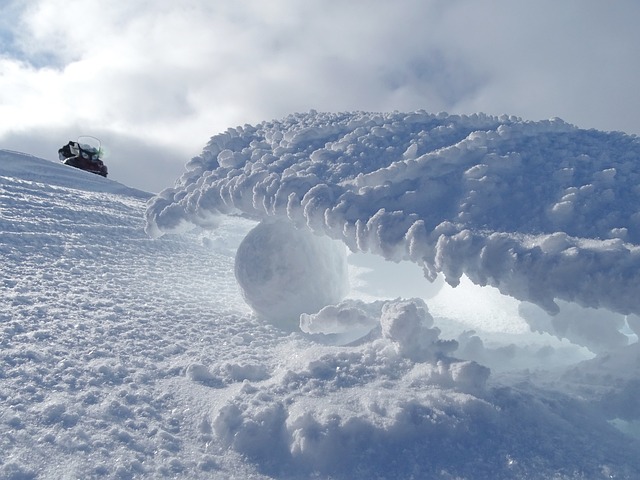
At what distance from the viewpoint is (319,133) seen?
26.2ft

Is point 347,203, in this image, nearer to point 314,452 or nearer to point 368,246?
point 368,246

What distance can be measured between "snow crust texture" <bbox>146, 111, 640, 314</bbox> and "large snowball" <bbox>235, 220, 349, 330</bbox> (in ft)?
1.29

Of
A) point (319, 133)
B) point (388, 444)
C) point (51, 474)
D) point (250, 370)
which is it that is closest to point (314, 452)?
point (388, 444)

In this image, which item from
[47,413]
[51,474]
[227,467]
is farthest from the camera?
[47,413]

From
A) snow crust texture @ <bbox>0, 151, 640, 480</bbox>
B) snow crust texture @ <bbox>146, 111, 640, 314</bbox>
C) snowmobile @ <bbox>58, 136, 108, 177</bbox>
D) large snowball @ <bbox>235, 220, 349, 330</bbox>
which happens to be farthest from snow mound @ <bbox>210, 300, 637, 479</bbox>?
snowmobile @ <bbox>58, 136, 108, 177</bbox>

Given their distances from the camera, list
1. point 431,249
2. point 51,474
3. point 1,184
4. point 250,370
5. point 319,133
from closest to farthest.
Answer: point 51,474 → point 431,249 → point 250,370 → point 319,133 → point 1,184

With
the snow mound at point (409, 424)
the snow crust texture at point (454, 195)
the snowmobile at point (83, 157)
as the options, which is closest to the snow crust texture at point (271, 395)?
the snow mound at point (409, 424)

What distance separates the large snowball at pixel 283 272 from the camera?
714cm

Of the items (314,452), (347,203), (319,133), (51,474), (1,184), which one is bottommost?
(51,474)

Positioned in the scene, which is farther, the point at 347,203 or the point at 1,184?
the point at 1,184

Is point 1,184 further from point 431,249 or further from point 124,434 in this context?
point 431,249

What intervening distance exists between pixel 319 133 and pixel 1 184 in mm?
8207

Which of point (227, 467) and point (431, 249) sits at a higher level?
point (431, 249)

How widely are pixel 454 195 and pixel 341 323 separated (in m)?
1.98
